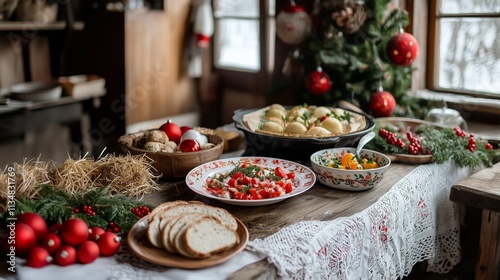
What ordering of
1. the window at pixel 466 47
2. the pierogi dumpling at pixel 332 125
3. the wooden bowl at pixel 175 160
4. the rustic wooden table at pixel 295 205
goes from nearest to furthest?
1. the rustic wooden table at pixel 295 205
2. the wooden bowl at pixel 175 160
3. the pierogi dumpling at pixel 332 125
4. the window at pixel 466 47

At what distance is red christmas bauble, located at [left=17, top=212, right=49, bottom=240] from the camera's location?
120cm

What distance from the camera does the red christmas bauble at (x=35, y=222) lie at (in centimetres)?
120

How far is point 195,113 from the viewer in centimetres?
438

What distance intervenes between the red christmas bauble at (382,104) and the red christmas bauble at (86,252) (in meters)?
1.62

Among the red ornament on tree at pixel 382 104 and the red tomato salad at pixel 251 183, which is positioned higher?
the red ornament on tree at pixel 382 104

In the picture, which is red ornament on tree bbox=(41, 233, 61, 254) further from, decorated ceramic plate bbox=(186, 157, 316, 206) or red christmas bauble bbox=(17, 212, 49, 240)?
Answer: decorated ceramic plate bbox=(186, 157, 316, 206)

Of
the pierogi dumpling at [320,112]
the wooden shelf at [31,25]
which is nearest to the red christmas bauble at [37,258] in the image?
the pierogi dumpling at [320,112]

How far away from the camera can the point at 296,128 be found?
6.30 ft

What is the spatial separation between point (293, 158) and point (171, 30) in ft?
8.19

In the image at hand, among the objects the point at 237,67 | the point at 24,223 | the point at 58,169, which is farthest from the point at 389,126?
the point at 237,67

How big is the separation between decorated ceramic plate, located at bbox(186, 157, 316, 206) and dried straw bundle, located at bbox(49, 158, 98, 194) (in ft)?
0.93

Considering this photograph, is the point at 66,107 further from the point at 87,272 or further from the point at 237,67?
the point at 87,272

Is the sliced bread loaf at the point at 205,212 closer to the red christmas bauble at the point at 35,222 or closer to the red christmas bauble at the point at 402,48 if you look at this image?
the red christmas bauble at the point at 35,222

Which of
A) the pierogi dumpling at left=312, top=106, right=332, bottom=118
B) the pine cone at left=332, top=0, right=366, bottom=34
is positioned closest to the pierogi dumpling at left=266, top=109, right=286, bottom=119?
the pierogi dumpling at left=312, top=106, right=332, bottom=118
